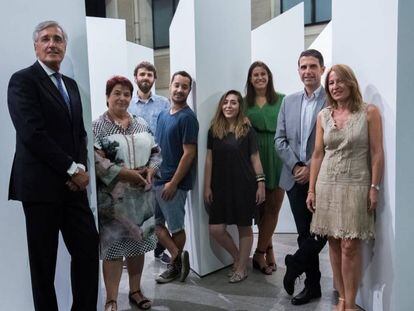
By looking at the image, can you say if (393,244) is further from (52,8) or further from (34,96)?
(52,8)

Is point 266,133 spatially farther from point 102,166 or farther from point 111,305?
point 111,305

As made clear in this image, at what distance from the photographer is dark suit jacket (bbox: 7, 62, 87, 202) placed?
1.79m

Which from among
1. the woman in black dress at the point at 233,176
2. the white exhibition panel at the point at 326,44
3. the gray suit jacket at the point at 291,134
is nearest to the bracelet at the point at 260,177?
the woman in black dress at the point at 233,176

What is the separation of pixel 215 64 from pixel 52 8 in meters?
1.45

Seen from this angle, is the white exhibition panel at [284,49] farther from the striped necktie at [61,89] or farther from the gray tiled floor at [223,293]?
the striped necktie at [61,89]

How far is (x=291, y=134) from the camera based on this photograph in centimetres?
272

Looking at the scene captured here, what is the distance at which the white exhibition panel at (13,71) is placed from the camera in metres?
1.96

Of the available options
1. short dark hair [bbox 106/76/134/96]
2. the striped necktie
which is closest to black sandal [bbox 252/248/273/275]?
short dark hair [bbox 106/76/134/96]

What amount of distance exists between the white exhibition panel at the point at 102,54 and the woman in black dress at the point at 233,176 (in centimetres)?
199

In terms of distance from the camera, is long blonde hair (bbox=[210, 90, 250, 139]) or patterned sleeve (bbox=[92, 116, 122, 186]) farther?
long blonde hair (bbox=[210, 90, 250, 139])

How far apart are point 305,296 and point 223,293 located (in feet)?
1.91

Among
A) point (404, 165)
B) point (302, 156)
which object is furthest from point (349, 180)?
point (302, 156)

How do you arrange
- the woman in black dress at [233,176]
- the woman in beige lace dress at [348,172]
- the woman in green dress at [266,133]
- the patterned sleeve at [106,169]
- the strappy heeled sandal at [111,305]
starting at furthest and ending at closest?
1. the woman in green dress at [266,133]
2. the woman in black dress at [233,176]
3. the strappy heeled sandal at [111,305]
4. the patterned sleeve at [106,169]
5. the woman in beige lace dress at [348,172]

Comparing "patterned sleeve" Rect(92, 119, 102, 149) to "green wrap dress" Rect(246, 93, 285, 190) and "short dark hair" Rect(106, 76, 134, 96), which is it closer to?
"short dark hair" Rect(106, 76, 134, 96)
